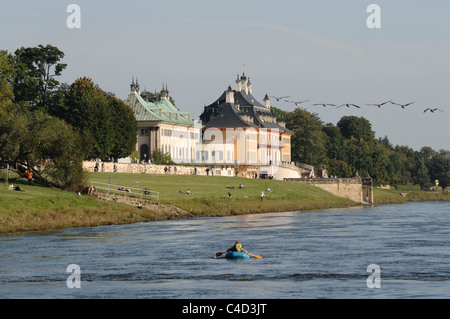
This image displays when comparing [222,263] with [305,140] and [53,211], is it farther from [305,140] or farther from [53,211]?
[305,140]

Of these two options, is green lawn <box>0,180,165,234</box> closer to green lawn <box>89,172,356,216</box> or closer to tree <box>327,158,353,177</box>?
green lawn <box>89,172,356,216</box>

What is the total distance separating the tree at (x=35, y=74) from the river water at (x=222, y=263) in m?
60.4

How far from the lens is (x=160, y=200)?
88812 millimetres

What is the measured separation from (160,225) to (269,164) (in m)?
82.1

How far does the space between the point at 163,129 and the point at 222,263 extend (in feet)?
329

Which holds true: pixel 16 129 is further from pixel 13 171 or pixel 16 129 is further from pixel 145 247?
pixel 145 247

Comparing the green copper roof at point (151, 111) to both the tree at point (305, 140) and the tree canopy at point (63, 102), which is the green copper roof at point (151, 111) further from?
the tree at point (305, 140)

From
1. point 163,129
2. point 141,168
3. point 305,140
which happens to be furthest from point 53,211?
point 305,140

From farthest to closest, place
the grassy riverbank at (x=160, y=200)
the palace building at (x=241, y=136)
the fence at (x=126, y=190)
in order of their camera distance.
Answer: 1. the palace building at (x=241, y=136)
2. the fence at (x=126, y=190)
3. the grassy riverbank at (x=160, y=200)

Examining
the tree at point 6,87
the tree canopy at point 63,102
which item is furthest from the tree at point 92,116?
the tree at point 6,87

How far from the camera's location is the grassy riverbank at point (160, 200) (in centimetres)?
6806

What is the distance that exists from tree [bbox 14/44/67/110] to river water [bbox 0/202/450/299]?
6043cm

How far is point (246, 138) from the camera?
6176 inches
